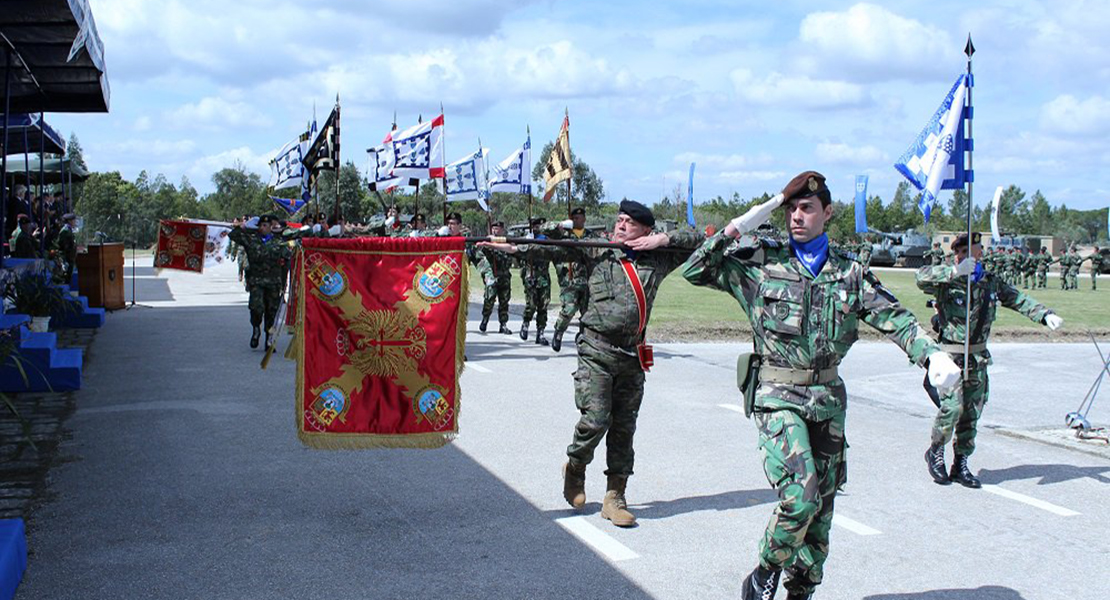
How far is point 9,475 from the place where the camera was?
263 inches

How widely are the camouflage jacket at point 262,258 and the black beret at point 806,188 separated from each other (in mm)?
9824

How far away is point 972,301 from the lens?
7.27 m

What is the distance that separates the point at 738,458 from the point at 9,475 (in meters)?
5.22

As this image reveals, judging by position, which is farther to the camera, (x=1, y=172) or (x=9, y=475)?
(x=1, y=172)

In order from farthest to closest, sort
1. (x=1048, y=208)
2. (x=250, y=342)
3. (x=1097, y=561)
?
(x=1048, y=208)
(x=250, y=342)
(x=1097, y=561)

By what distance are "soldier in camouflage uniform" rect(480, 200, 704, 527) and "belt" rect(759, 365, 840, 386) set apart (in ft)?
4.91

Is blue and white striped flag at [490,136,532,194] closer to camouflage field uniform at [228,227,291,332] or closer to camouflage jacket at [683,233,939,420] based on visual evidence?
camouflage field uniform at [228,227,291,332]

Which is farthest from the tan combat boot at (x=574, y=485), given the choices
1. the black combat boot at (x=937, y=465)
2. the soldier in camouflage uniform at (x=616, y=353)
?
the black combat boot at (x=937, y=465)

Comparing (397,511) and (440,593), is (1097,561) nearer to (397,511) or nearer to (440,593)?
(440,593)

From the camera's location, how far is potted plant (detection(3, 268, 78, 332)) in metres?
11.8

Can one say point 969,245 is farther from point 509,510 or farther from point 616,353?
point 509,510

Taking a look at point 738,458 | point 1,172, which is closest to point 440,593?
point 738,458

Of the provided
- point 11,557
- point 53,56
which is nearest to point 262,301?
point 53,56

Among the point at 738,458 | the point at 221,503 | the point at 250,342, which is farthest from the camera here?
the point at 250,342
